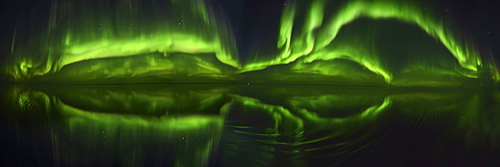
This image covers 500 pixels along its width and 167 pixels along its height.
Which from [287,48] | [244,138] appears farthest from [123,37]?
[244,138]

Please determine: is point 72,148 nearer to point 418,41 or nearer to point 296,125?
point 296,125

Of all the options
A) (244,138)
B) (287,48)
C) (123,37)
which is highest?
(123,37)

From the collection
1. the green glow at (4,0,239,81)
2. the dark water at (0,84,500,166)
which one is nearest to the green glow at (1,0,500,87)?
the green glow at (4,0,239,81)

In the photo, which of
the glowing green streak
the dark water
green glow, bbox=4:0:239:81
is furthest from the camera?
the glowing green streak

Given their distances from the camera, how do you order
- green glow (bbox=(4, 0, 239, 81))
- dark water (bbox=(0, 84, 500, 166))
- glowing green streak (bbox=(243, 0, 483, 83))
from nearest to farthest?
1. dark water (bbox=(0, 84, 500, 166))
2. green glow (bbox=(4, 0, 239, 81))
3. glowing green streak (bbox=(243, 0, 483, 83))

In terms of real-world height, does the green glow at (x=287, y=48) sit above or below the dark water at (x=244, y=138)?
above

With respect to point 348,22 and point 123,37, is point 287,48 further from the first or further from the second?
point 123,37

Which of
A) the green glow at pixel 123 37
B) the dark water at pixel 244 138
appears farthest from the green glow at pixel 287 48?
the dark water at pixel 244 138

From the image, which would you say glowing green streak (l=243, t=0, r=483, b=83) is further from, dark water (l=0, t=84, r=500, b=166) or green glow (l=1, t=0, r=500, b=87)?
dark water (l=0, t=84, r=500, b=166)

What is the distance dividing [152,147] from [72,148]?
169 mm

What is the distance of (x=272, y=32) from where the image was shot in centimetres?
388

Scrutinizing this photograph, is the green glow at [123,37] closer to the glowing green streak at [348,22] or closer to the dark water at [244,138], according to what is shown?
the glowing green streak at [348,22]

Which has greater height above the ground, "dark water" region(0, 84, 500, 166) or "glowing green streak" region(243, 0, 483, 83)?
"glowing green streak" region(243, 0, 483, 83)

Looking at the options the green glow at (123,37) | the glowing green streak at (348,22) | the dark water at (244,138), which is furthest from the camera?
the glowing green streak at (348,22)
